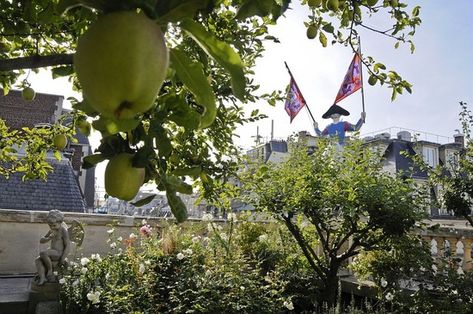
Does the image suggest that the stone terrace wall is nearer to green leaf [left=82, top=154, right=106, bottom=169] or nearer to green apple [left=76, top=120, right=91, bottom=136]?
green apple [left=76, top=120, right=91, bottom=136]

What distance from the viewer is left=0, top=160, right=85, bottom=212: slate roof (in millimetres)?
12430

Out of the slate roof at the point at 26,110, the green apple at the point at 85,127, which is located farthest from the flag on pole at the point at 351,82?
the slate roof at the point at 26,110

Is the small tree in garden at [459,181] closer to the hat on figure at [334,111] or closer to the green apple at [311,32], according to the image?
the green apple at [311,32]

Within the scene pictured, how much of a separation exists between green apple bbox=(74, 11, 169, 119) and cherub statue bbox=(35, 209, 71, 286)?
5952 mm

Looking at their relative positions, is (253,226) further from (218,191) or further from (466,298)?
(218,191)

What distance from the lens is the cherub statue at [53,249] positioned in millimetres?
5680

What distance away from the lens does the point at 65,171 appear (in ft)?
44.5

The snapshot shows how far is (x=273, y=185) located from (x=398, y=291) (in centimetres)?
227

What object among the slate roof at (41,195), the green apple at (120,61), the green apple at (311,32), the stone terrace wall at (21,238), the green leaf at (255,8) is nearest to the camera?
the green apple at (120,61)

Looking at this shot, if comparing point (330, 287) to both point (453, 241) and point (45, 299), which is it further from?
point (45, 299)

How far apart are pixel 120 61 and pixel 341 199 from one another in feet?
17.2

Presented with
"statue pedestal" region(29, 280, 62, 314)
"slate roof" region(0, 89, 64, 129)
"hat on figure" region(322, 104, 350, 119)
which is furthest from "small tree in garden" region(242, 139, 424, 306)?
"hat on figure" region(322, 104, 350, 119)

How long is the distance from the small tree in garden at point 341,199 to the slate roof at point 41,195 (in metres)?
8.54

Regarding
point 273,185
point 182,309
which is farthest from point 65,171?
point 182,309
